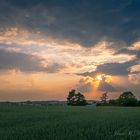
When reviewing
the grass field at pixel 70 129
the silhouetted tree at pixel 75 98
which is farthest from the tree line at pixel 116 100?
the grass field at pixel 70 129

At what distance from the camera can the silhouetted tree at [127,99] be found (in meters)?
122

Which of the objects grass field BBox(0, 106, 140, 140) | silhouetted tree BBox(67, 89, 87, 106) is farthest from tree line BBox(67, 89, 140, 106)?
grass field BBox(0, 106, 140, 140)

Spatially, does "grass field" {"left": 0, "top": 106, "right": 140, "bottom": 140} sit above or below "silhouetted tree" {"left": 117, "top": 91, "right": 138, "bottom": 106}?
below

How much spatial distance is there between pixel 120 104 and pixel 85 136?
108093 millimetres

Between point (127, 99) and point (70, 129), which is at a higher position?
point (127, 99)

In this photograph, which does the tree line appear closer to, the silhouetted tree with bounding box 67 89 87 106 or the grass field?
the silhouetted tree with bounding box 67 89 87 106

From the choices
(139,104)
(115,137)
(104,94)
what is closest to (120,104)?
(139,104)

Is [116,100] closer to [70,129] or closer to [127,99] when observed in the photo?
[127,99]

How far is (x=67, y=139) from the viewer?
16.1 metres

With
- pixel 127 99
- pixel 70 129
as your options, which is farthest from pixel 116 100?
pixel 70 129

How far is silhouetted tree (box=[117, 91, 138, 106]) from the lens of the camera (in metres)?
122

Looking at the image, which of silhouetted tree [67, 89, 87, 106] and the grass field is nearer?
the grass field

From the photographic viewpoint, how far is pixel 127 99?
12444cm

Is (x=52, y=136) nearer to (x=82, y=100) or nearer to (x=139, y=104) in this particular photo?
(x=139, y=104)
